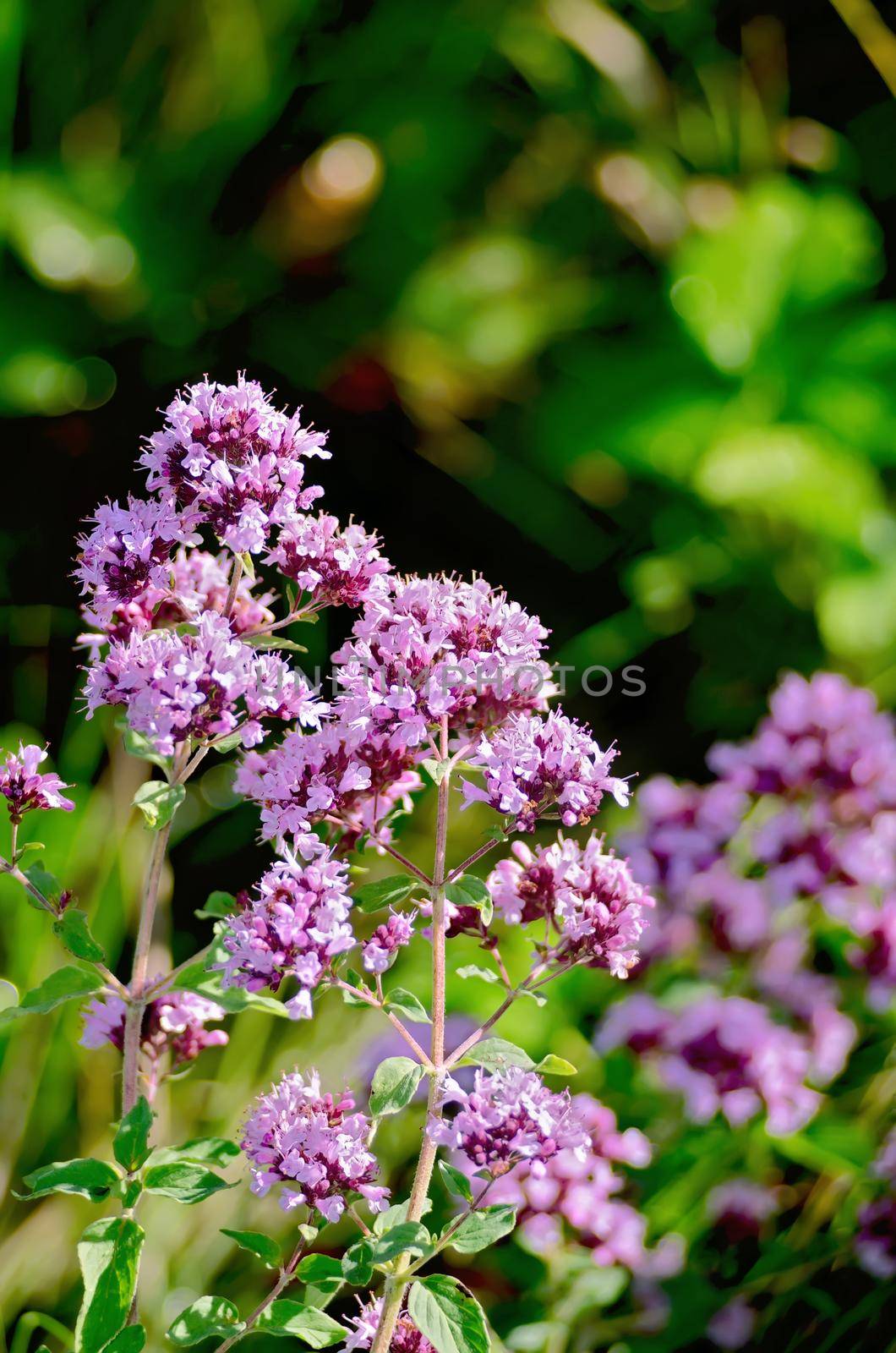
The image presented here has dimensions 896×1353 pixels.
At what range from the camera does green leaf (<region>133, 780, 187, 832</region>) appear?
3.11 feet

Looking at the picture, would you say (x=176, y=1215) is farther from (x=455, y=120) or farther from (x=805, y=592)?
(x=455, y=120)

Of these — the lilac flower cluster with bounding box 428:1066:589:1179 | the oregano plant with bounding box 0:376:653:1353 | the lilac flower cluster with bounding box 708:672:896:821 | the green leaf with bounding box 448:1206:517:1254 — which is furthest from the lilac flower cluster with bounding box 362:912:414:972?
the lilac flower cluster with bounding box 708:672:896:821

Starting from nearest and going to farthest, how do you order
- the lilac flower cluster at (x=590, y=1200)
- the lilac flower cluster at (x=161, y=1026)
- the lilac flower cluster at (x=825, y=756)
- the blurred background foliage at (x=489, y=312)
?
the lilac flower cluster at (x=161, y=1026)
the lilac flower cluster at (x=590, y=1200)
the lilac flower cluster at (x=825, y=756)
the blurred background foliage at (x=489, y=312)

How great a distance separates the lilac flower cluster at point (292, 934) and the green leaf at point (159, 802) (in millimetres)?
101

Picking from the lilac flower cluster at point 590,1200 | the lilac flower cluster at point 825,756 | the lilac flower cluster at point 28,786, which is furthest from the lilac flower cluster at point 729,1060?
the lilac flower cluster at point 28,786

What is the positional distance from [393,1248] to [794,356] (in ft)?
7.25

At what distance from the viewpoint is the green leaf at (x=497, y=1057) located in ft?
3.12

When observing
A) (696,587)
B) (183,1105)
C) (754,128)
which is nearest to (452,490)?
(696,587)

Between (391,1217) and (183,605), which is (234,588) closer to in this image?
(183,605)

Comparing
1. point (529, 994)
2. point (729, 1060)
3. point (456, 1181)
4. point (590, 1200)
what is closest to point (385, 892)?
point (529, 994)

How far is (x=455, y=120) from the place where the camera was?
2736mm

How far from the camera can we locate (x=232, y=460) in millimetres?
1005

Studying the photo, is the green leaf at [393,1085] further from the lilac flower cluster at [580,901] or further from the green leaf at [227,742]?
the green leaf at [227,742]

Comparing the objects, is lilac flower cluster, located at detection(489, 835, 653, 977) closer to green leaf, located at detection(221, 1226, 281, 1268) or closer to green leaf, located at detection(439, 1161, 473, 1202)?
green leaf, located at detection(439, 1161, 473, 1202)
